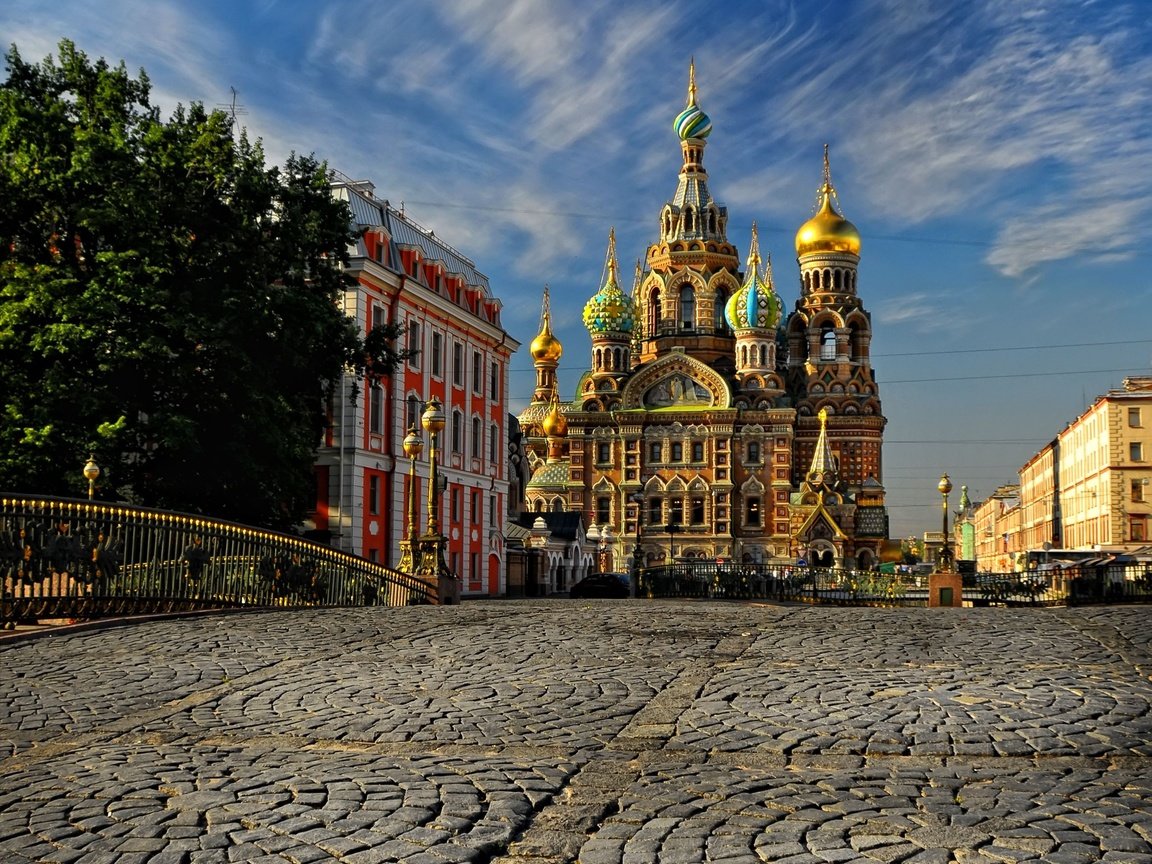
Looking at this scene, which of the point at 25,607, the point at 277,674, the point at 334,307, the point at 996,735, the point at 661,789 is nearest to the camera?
the point at 661,789

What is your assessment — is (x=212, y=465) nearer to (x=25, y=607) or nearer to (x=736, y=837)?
(x=25, y=607)

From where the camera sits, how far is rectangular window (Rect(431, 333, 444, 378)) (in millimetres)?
42844

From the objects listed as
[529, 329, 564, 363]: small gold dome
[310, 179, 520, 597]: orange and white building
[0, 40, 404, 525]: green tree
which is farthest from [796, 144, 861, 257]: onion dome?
[0, 40, 404, 525]: green tree

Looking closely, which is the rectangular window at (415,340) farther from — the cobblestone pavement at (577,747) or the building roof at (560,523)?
the cobblestone pavement at (577,747)

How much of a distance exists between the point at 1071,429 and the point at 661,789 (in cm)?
8402

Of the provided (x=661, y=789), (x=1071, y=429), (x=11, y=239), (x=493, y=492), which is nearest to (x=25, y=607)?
(x=661, y=789)

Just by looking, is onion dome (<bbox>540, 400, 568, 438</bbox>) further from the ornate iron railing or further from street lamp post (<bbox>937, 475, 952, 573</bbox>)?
the ornate iron railing

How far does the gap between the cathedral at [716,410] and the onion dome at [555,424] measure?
0.10 metres

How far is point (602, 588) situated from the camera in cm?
4625

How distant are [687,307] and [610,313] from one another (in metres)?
6.37

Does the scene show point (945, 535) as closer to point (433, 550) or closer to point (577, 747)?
point (433, 550)

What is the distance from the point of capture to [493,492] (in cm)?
4912

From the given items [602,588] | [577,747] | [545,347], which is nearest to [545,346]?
[545,347]

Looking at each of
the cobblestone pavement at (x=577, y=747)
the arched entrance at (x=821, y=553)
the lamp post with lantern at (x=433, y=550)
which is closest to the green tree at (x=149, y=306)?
the lamp post with lantern at (x=433, y=550)
